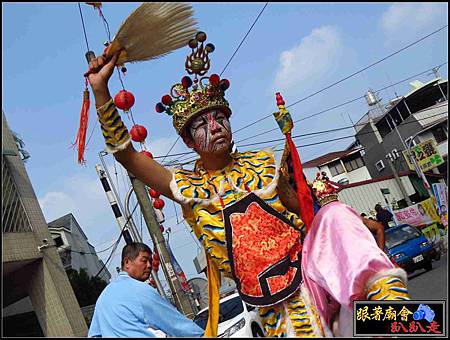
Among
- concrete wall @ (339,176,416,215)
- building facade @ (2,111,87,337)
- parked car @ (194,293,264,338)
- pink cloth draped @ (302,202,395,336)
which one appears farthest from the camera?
concrete wall @ (339,176,416,215)

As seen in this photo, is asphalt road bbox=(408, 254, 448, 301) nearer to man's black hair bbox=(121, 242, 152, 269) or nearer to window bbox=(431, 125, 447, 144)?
man's black hair bbox=(121, 242, 152, 269)


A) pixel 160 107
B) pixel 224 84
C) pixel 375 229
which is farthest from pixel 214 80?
pixel 375 229

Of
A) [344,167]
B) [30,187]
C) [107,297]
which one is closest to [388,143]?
[344,167]

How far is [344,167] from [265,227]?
1532 inches

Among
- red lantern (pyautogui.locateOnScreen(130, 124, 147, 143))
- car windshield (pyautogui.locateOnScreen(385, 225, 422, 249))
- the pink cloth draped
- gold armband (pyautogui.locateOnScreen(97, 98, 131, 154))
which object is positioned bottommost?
car windshield (pyautogui.locateOnScreen(385, 225, 422, 249))

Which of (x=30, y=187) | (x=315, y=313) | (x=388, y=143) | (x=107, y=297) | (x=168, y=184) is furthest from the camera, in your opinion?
(x=388, y=143)

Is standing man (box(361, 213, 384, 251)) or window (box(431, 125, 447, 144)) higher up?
window (box(431, 125, 447, 144))

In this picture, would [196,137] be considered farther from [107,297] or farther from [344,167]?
[344,167]

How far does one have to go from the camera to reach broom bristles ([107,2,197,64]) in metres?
2.72

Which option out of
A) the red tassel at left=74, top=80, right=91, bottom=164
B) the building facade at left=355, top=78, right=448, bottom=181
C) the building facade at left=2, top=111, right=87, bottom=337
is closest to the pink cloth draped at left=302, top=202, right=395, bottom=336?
the red tassel at left=74, top=80, right=91, bottom=164

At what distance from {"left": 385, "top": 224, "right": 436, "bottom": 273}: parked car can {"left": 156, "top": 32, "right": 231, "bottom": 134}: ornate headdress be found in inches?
388

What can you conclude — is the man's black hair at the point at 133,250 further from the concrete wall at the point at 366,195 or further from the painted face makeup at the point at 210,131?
the concrete wall at the point at 366,195

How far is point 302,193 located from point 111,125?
38.6 inches

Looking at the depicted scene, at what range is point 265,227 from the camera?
2801mm
